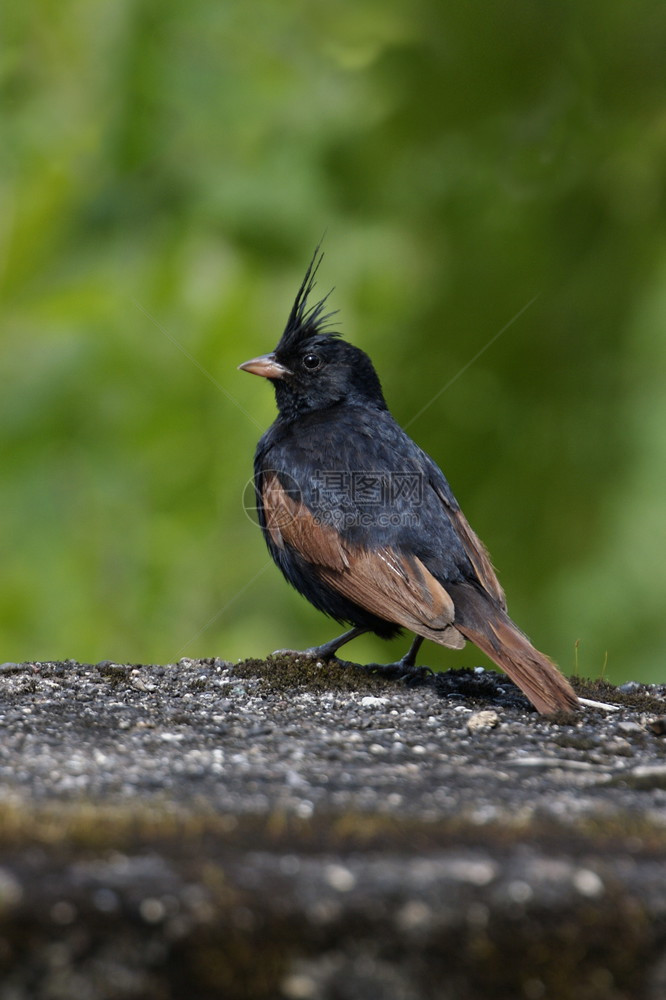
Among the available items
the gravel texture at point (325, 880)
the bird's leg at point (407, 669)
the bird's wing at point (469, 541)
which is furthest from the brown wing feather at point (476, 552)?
the gravel texture at point (325, 880)

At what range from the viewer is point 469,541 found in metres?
4.91

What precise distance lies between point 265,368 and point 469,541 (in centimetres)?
140

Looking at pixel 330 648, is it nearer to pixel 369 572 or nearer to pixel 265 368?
pixel 369 572

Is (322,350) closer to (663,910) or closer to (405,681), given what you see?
(405,681)

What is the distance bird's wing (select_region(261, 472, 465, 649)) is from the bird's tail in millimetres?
103

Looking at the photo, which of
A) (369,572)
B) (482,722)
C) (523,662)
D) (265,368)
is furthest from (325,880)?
(265,368)

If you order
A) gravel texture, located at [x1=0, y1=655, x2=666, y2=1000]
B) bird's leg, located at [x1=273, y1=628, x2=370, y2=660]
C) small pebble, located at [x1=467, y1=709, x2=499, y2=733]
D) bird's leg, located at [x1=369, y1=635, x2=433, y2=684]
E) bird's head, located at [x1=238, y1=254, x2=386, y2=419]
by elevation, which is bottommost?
gravel texture, located at [x1=0, y1=655, x2=666, y2=1000]

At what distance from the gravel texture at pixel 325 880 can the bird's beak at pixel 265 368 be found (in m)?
2.91

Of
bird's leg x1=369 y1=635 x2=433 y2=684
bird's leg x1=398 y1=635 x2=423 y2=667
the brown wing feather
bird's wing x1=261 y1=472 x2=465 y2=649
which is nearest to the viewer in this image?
bird's wing x1=261 y1=472 x2=465 y2=649

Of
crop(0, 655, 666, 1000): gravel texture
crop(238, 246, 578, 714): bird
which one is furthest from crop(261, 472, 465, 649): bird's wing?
crop(0, 655, 666, 1000): gravel texture

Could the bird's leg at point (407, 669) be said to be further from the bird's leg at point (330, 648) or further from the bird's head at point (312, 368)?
the bird's head at point (312, 368)

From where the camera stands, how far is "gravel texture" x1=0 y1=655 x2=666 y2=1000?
5.95 feet

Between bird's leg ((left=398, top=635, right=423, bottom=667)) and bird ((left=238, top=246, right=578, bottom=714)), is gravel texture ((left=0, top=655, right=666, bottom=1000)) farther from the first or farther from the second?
bird's leg ((left=398, top=635, right=423, bottom=667))

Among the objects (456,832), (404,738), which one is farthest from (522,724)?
(456,832)
